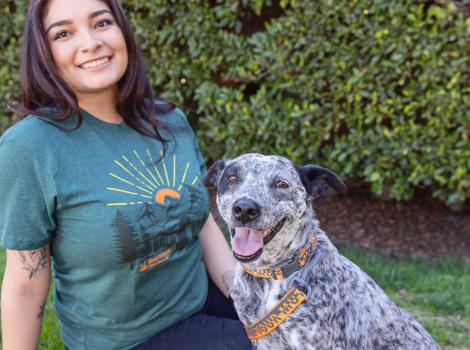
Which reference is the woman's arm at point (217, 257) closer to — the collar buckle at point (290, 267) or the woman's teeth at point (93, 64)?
the collar buckle at point (290, 267)

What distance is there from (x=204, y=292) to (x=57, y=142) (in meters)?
1.18

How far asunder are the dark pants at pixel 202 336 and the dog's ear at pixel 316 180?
2.67 ft

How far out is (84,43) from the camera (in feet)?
7.77

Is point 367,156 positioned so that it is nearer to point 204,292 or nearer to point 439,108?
point 439,108

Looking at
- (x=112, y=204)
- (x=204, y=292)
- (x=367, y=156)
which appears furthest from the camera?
(x=367, y=156)

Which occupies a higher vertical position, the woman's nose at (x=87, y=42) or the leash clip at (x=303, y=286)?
the woman's nose at (x=87, y=42)

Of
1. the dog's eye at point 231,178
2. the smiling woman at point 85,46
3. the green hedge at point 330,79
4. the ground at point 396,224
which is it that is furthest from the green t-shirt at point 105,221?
the ground at point 396,224

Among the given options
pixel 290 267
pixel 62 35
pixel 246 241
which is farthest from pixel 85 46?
pixel 290 267

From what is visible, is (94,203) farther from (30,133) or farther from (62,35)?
(62,35)

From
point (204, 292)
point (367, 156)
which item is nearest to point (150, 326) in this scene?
point (204, 292)

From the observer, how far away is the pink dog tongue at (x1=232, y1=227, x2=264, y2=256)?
7.47ft

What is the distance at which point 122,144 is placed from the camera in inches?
101

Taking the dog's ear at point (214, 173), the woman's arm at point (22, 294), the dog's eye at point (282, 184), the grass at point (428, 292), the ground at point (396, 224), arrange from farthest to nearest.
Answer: the ground at point (396, 224), the grass at point (428, 292), the dog's ear at point (214, 173), the dog's eye at point (282, 184), the woman's arm at point (22, 294)

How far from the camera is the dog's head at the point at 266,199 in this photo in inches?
89.4
